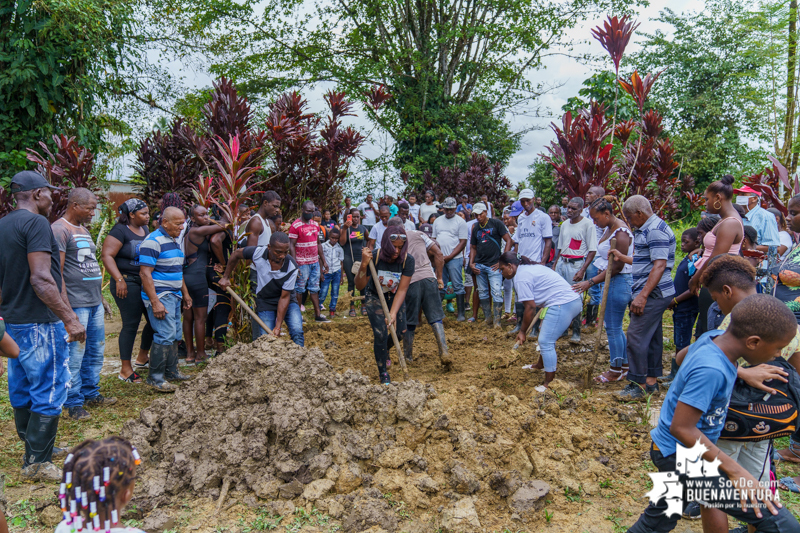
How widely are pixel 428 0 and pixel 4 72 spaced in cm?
1425

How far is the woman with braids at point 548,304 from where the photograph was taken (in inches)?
188

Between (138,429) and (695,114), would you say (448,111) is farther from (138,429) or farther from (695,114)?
(138,429)

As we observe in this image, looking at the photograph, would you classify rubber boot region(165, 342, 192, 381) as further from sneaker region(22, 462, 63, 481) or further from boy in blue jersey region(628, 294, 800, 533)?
boy in blue jersey region(628, 294, 800, 533)

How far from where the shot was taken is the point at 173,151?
922cm

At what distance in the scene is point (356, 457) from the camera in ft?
11.7

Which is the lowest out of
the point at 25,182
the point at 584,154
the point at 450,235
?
the point at 450,235

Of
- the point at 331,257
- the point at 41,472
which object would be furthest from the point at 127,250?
the point at 331,257

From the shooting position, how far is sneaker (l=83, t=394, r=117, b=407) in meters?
4.91

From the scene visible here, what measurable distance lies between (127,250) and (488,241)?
500 cm

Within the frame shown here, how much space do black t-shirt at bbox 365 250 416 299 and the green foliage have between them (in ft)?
53.7

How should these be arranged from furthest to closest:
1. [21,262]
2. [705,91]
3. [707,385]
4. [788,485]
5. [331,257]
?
[705,91] < [331,257] < [21,262] < [788,485] < [707,385]

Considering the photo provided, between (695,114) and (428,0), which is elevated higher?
(428,0)

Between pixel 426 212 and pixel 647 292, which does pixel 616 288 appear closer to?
pixel 647 292

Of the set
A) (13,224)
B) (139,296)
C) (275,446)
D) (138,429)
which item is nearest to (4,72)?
(139,296)
